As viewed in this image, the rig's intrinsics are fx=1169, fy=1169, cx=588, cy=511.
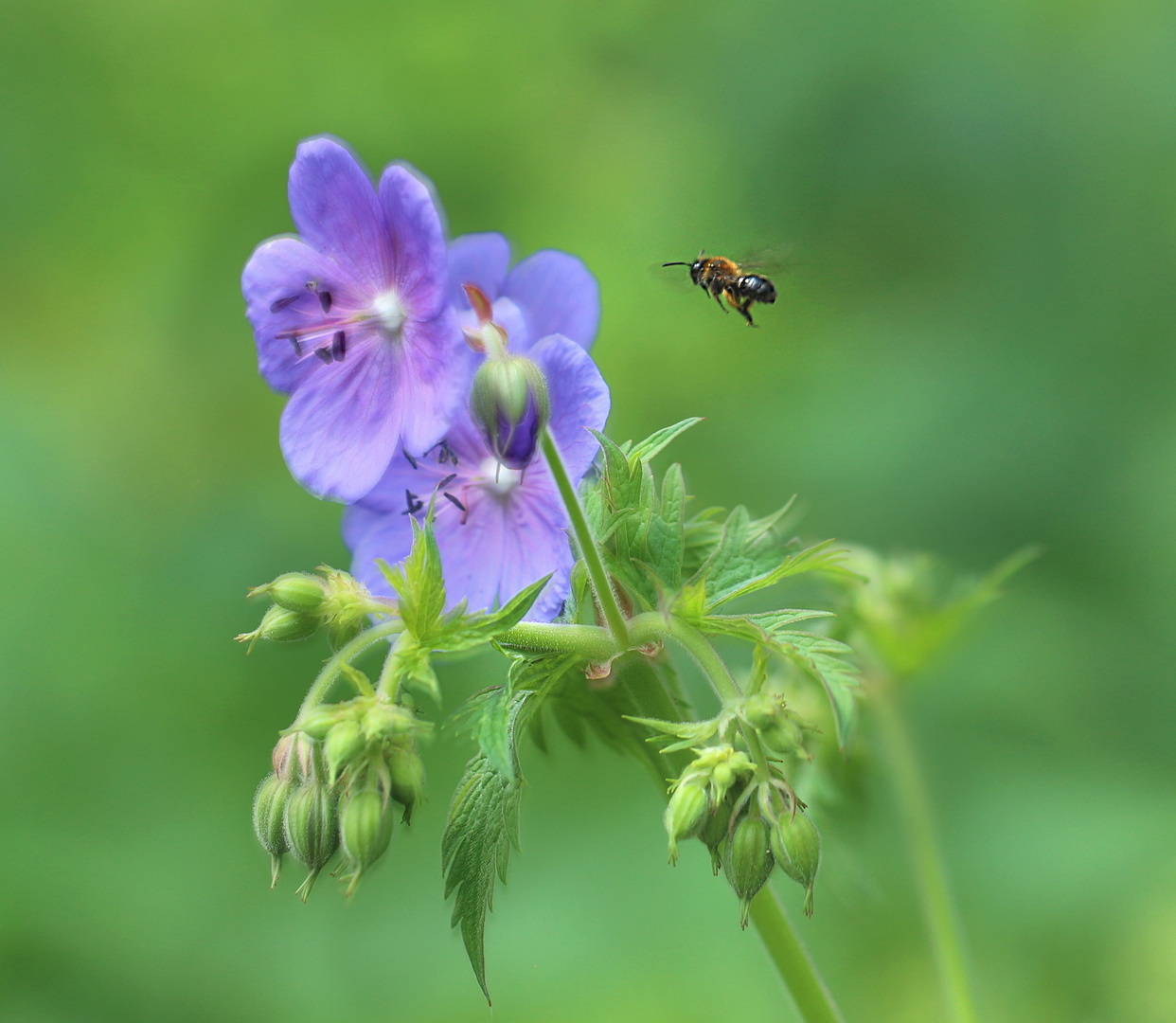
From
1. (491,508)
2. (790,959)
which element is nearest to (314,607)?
(491,508)

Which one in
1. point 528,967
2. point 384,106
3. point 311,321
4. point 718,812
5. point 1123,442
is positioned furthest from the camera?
point 384,106

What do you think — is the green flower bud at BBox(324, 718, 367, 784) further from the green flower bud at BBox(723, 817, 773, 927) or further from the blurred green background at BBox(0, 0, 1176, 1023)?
the blurred green background at BBox(0, 0, 1176, 1023)

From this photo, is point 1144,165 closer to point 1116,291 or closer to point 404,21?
point 1116,291

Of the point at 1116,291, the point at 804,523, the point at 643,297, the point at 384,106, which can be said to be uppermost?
the point at 384,106

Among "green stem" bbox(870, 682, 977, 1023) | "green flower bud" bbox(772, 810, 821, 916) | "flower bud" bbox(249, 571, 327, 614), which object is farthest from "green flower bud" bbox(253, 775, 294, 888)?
"green stem" bbox(870, 682, 977, 1023)

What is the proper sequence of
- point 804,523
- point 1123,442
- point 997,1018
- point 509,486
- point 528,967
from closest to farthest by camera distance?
point 509,486 < point 997,1018 < point 528,967 < point 1123,442 < point 804,523

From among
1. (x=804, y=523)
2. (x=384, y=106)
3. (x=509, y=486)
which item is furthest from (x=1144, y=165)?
(x=509, y=486)

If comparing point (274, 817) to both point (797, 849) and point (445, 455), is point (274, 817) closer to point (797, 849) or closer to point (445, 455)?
point (445, 455)
